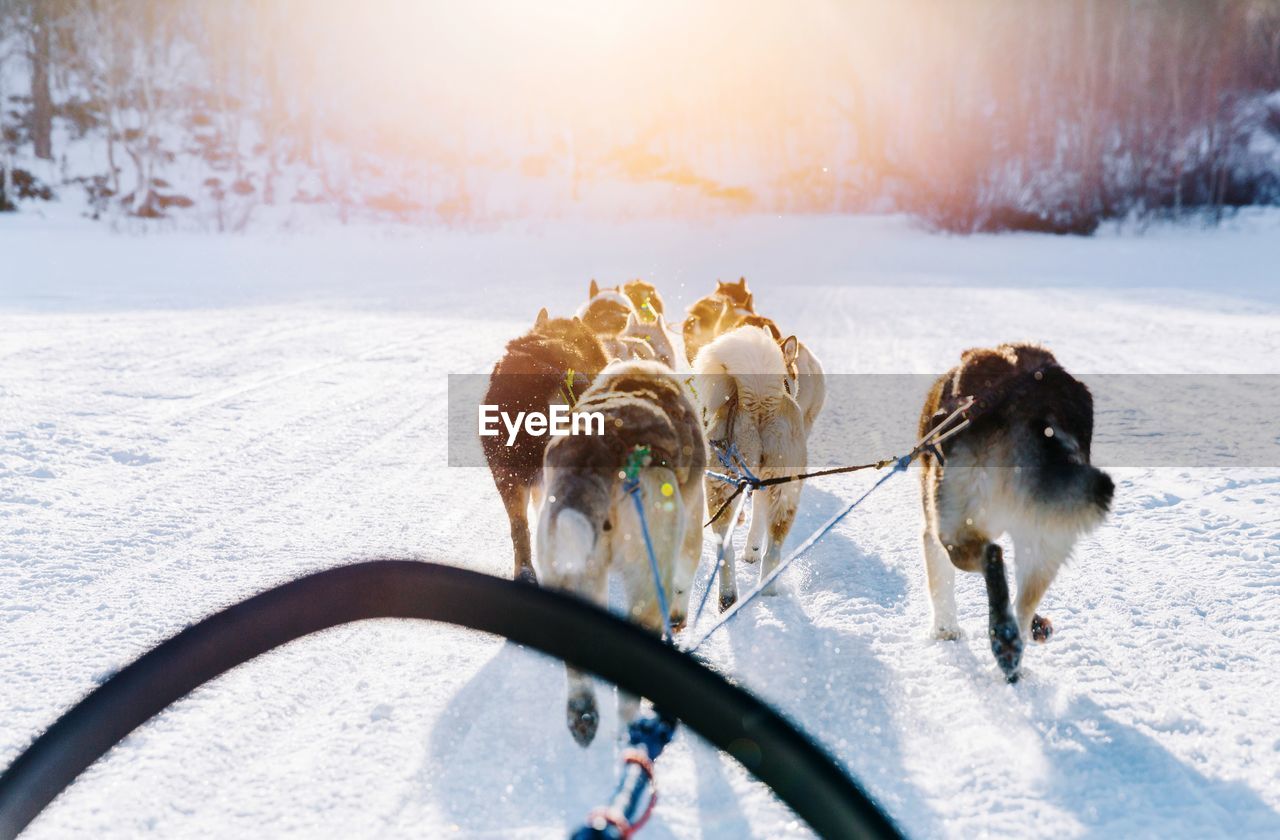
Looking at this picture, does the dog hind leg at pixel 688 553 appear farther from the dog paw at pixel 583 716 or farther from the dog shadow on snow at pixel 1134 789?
the dog shadow on snow at pixel 1134 789

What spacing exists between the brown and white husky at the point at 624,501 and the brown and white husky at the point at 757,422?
90 cm

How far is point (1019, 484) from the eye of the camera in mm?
2998

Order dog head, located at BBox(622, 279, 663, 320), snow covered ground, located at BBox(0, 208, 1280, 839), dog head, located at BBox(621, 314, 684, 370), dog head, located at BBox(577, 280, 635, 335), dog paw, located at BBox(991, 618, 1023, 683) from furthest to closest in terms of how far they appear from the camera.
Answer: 1. dog head, located at BBox(622, 279, 663, 320)
2. dog head, located at BBox(577, 280, 635, 335)
3. dog head, located at BBox(621, 314, 684, 370)
4. dog paw, located at BBox(991, 618, 1023, 683)
5. snow covered ground, located at BBox(0, 208, 1280, 839)

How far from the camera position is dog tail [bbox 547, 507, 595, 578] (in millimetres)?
2426

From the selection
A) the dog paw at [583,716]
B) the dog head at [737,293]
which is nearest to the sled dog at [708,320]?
the dog head at [737,293]

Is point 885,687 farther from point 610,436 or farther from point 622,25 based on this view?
point 622,25

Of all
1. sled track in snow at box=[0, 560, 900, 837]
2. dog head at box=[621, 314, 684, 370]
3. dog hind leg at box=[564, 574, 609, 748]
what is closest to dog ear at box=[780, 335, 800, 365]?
dog head at box=[621, 314, 684, 370]

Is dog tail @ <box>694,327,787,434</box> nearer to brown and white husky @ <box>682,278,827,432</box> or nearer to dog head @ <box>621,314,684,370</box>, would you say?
brown and white husky @ <box>682,278,827,432</box>

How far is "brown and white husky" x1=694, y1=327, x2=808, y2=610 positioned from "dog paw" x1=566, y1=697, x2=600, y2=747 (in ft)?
5.96

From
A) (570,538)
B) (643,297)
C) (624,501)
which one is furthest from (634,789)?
(643,297)

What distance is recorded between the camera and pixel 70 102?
37906mm

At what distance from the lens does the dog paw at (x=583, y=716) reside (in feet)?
8.11

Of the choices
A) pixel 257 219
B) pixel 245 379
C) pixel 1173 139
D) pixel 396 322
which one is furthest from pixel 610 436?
pixel 1173 139

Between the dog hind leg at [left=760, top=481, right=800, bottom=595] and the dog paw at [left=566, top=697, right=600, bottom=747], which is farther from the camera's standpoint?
the dog hind leg at [left=760, top=481, right=800, bottom=595]
